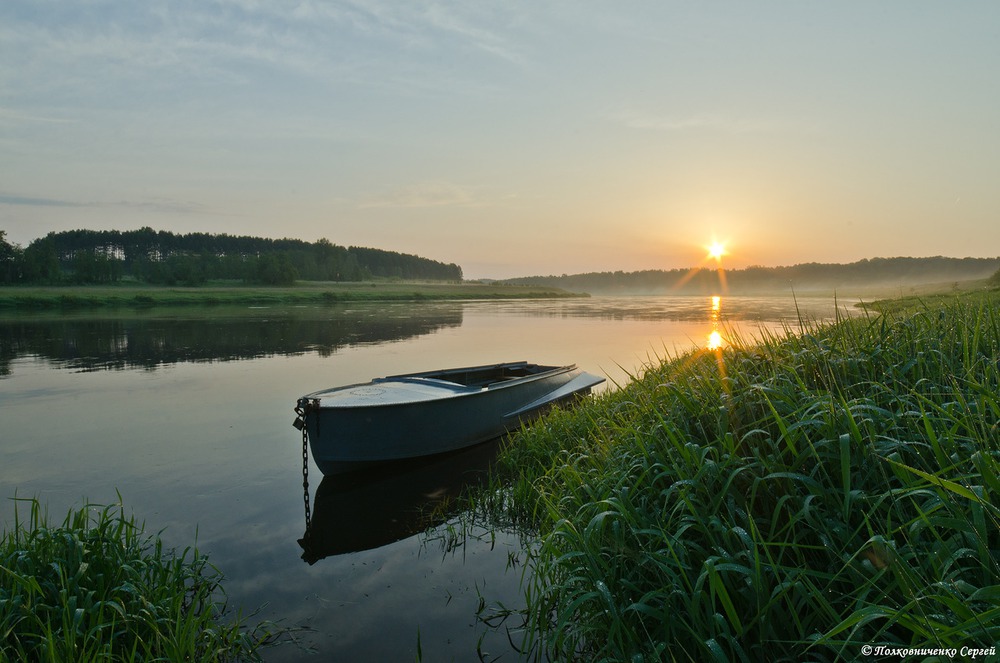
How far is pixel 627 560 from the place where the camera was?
4141mm

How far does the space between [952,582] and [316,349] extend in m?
26.5

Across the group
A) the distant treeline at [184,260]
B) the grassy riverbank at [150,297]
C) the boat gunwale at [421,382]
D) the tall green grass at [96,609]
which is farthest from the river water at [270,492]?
the distant treeline at [184,260]

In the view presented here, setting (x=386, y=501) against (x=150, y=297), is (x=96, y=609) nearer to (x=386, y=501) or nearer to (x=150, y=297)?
(x=386, y=501)

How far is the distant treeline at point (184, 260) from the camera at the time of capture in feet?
269

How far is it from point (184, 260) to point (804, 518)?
384 feet

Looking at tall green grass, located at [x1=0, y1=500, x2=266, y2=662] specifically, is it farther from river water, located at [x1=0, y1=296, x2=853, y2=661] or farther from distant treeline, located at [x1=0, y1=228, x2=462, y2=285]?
distant treeline, located at [x1=0, y1=228, x2=462, y2=285]

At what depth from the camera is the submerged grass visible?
2.71 meters

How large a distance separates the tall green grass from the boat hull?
12.7 feet

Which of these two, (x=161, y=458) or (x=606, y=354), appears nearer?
(x=161, y=458)

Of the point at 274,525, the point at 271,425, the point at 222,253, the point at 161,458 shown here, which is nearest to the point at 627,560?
the point at 274,525

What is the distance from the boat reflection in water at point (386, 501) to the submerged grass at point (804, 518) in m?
3.11

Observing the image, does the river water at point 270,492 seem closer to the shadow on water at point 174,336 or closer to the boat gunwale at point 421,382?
the shadow on water at point 174,336

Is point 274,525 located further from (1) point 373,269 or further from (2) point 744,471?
(1) point 373,269

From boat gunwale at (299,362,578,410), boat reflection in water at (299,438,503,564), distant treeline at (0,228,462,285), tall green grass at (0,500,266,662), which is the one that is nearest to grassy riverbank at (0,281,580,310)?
distant treeline at (0,228,462,285)
